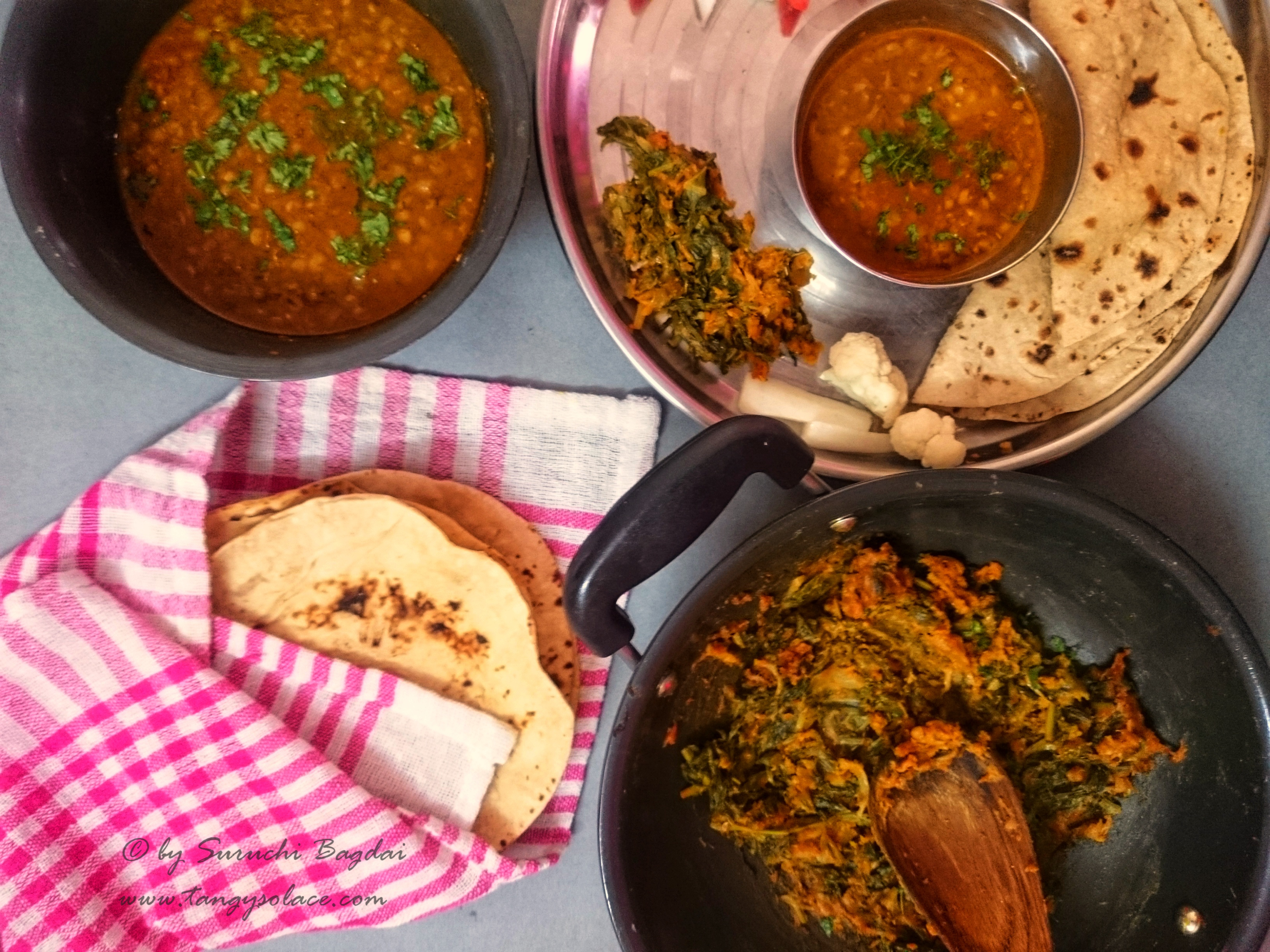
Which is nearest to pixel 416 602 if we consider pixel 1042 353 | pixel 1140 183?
pixel 1042 353

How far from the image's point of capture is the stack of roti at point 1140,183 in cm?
139

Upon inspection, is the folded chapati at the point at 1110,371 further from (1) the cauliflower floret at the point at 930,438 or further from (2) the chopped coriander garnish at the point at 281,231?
(2) the chopped coriander garnish at the point at 281,231

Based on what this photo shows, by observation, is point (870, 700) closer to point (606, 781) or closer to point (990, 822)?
point (990, 822)

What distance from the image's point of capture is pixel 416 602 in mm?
1494

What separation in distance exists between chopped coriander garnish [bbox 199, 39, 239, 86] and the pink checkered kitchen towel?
0.50 meters

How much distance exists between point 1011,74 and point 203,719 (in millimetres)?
1728

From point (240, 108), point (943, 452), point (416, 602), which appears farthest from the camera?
point (416, 602)

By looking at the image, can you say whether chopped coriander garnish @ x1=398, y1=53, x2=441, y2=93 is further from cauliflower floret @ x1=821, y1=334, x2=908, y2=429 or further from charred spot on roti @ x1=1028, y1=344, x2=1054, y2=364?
charred spot on roti @ x1=1028, y1=344, x2=1054, y2=364

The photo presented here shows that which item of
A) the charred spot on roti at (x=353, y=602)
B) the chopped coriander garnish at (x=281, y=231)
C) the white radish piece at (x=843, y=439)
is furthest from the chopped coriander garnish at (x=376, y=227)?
the white radish piece at (x=843, y=439)

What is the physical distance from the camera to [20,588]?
55.8 inches

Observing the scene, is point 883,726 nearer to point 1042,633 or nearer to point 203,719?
point 1042,633

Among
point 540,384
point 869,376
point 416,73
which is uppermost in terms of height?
point 416,73

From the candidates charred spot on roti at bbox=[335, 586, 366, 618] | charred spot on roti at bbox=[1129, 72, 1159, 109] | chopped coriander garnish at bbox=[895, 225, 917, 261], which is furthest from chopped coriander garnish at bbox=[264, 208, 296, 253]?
charred spot on roti at bbox=[1129, 72, 1159, 109]

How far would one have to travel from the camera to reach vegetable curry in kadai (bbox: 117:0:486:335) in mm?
1263
